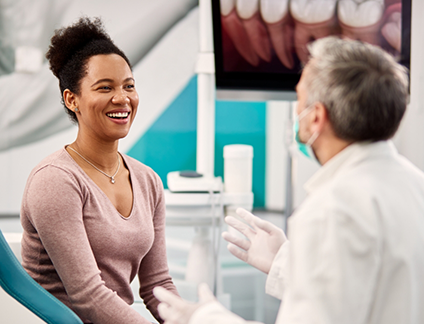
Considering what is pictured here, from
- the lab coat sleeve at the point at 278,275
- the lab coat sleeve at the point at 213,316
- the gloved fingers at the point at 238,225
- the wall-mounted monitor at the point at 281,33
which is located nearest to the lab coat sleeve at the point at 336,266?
the lab coat sleeve at the point at 213,316

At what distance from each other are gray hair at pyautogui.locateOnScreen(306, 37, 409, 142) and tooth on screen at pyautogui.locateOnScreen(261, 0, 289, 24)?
4.12ft

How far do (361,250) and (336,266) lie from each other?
0.14 feet

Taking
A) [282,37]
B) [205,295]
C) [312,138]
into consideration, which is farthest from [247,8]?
[205,295]

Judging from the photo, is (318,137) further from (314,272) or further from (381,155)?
(314,272)

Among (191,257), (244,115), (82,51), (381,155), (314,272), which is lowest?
(191,257)

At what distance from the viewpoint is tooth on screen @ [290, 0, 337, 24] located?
193cm

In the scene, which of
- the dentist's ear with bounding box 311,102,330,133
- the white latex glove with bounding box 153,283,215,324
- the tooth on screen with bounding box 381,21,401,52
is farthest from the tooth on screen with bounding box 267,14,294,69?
the white latex glove with bounding box 153,283,215,324

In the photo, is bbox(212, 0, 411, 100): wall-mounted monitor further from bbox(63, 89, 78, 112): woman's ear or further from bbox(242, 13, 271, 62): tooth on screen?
bbox(63, 89, 78, 112): woman's ear

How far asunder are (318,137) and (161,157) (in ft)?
6.93

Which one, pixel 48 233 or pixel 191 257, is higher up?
pixel 48 233

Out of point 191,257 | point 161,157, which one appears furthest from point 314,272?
point 161,157

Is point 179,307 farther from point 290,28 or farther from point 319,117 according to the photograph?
point 290,28

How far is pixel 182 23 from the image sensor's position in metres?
2.66

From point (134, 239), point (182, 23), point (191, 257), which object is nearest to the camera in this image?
point (134, 239)
